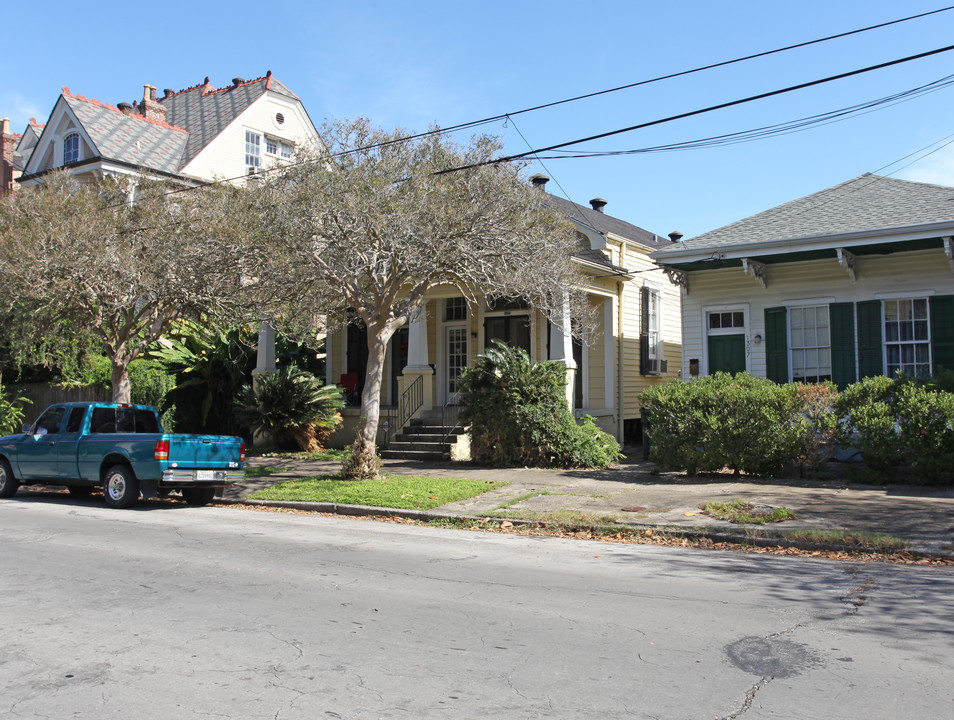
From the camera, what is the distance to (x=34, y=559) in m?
8.68

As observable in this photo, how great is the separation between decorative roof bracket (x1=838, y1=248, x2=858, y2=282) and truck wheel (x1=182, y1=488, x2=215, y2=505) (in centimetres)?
1255

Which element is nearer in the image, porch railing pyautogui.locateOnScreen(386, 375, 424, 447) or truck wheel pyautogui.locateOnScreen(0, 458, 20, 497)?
truck wheel pyautogui.locateOnScreen(0, 458, 20, 497)

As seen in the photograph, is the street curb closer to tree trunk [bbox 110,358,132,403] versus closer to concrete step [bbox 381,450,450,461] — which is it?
tree trunk [bbox 110,358,132,403]

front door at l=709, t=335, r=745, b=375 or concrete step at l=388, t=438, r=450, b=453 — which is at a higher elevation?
front door at l=709, t=335, r=745, b=375

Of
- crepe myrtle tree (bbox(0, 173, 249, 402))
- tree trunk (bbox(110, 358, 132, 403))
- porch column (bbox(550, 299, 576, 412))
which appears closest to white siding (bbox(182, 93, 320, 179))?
crepe myrtle tree (bbox(0, 173, 249, 402))

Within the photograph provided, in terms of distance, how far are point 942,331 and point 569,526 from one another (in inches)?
367

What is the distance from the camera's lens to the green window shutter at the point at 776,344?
17.2m

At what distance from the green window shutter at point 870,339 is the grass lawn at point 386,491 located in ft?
25.5

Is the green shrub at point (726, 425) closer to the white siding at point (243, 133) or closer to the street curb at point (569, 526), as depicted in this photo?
the street curb at point (569, 526)

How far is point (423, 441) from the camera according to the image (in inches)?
769

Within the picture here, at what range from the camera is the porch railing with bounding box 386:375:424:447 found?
2091cm

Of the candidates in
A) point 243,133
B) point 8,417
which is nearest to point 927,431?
point 8,417

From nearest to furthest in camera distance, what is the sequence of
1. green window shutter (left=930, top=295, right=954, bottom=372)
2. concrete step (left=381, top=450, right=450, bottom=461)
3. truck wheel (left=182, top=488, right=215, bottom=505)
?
truck wheel (left=182, top=488, right=215, bottom=505) → green window shutter (left=930, top=295, right=954, bottom=372) → concrete step (left=381, top=450, right=450, bottom=461)

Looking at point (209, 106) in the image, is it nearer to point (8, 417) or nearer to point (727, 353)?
point (8, 417)
